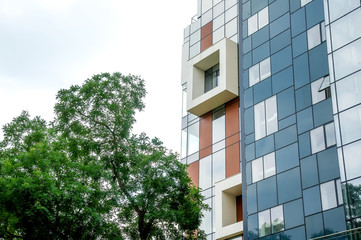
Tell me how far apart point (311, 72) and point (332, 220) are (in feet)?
27.9

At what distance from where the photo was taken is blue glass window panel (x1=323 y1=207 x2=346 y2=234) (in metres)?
25.0

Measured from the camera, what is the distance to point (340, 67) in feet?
85.6

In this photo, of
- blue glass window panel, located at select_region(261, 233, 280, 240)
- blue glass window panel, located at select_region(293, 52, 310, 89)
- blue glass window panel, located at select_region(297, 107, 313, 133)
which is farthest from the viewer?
blue glass window panel, located at select_region(293, 52, 310, 89)

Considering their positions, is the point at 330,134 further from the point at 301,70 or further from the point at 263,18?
the point at 263,18

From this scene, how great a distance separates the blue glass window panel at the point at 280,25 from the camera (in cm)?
3269

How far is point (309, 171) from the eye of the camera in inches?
1091

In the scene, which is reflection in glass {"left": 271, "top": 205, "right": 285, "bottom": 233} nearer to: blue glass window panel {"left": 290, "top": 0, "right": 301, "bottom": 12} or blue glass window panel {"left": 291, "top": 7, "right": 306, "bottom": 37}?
blue glass window panel {"left": 291, "top": 7, "right": 306, "bottom": 37}

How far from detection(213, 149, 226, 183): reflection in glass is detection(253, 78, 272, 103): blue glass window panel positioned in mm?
5847

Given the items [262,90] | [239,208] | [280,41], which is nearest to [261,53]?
[280,41]

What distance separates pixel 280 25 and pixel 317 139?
341 inches

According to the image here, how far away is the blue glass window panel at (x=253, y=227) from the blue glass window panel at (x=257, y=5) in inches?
544

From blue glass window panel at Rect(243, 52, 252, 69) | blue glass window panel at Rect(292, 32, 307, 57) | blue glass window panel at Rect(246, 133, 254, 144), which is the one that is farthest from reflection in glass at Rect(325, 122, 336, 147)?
blue glass window panel at Rect(243, 52, 252, 69)

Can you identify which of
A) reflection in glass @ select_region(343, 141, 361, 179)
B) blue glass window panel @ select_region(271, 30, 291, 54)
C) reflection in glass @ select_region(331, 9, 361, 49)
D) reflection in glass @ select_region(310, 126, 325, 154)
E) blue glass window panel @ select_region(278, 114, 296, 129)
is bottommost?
reflection in glass @ select_region(343, 141, 361, 179)

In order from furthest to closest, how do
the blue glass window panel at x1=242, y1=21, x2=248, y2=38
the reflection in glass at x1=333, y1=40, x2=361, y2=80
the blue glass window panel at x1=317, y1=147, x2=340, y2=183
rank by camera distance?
the blue glass window panel at x1=242, y1=21, x2=248, y2=38 → the blue glass window panel at x1=317, y1=147, x2=340, y2=183 → the reflection in glass at x1=333, y1=40, x2=361, y2=80
